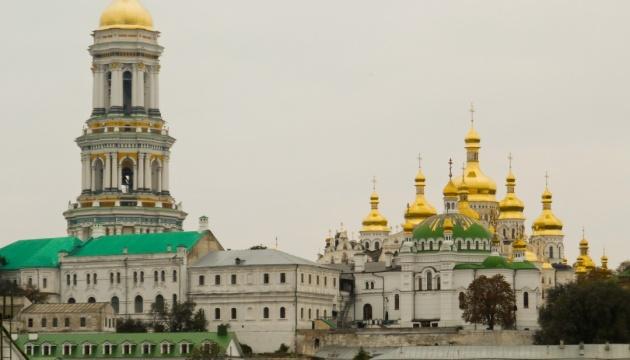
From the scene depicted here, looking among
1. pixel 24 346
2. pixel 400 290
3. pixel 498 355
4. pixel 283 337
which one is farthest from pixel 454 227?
pixel 24 346

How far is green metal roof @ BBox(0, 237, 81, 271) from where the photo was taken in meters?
123

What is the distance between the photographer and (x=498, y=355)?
9981cm

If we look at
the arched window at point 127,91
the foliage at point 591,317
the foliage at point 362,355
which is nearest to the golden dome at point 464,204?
the foliage at point 362,355

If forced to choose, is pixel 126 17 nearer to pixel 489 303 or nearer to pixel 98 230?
pixel 98 230

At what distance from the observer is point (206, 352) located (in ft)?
335

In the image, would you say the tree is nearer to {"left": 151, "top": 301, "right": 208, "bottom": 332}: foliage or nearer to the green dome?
the green dome

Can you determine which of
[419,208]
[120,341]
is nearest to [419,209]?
[419,208]

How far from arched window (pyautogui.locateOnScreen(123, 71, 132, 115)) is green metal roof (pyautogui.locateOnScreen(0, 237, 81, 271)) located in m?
10.3

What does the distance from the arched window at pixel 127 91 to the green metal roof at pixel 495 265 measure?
26075mm

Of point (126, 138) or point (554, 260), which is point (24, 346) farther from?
point (554, 260)

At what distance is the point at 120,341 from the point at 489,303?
1986 cm

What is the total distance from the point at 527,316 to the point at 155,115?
29.7 m

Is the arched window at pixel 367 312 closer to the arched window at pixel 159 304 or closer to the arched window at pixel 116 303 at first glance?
the arched window at pixel 159 304

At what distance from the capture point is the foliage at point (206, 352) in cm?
10100
